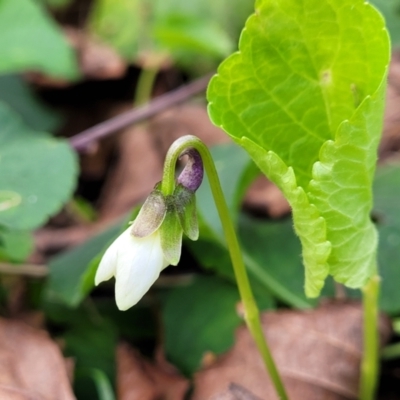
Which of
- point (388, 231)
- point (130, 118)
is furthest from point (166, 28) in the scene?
point (388, 231)

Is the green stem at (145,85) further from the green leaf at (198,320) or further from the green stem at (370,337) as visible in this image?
the green stem at (370,337)

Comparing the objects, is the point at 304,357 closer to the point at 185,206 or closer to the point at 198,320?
the point at 198,320

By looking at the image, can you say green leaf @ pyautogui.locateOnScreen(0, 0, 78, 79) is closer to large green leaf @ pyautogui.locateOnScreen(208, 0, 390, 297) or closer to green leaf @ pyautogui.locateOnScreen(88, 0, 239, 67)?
green leaf @ pyautogui.locateOnScreen(88, 0, 239, 67)

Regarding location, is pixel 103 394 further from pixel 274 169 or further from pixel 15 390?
pixel 274 169

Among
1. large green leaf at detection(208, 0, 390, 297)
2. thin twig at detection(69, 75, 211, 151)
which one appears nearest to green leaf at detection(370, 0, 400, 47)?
thin twig at detection(69, 75, 211, 151)

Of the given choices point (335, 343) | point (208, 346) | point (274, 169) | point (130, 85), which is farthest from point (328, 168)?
point (130, 85)
